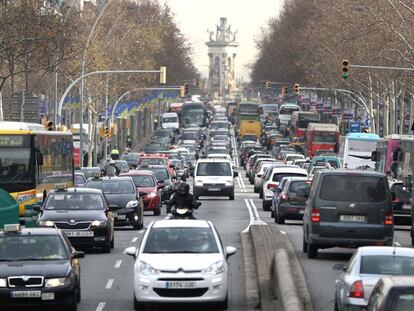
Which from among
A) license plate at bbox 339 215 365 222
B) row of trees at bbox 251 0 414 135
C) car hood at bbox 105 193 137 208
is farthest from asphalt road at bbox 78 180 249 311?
row of trees at bbox 251 0 414 135

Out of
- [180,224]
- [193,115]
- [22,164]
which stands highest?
[180,224]

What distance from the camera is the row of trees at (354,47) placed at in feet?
261

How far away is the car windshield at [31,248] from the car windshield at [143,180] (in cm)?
2649

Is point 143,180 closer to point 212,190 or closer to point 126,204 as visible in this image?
point 126,204

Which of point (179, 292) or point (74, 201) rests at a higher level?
point (179, 292)

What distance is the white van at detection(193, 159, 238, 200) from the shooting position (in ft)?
203

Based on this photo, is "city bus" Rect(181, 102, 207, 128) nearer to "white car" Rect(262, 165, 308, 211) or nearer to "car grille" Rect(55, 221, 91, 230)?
"white car" Rect(262, 165, 308, 211)

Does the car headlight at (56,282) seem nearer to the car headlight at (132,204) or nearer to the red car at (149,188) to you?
the car headlight at (132,204)

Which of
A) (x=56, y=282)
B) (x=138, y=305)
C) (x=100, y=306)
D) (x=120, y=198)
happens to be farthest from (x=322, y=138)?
(x=56, y=282)

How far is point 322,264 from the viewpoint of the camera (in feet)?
96.3

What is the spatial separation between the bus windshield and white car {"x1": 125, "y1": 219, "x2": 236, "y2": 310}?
1893cm

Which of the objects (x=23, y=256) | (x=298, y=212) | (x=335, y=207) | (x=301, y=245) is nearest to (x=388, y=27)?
(x=298, y=212)

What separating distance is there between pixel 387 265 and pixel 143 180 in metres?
31.1

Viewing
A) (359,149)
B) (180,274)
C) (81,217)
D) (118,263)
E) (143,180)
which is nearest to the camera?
(180,274)
